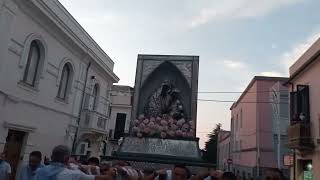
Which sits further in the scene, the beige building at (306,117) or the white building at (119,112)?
the white building at (119,112)

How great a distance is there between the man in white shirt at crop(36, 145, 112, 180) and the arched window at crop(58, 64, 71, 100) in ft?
45.4

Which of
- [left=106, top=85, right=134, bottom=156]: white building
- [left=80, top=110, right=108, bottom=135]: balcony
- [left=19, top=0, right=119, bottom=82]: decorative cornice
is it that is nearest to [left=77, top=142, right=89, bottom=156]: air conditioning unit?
[left=80, top=110, right=108, bottom=135]: balcony

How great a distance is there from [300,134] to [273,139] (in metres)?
10.9

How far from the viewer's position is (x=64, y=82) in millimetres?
18078

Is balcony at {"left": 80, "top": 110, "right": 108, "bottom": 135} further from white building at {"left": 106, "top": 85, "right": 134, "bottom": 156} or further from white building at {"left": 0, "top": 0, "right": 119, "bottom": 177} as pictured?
white building at {"left": 106, "top": 85, "right": 134, "bottom": 156}

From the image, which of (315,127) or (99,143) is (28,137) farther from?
(315,127)

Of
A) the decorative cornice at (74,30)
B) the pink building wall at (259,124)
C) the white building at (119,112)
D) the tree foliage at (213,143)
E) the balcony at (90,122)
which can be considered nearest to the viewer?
the decorative cornice at (74,30)

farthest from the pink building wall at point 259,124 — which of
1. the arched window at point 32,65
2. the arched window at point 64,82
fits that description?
the arched window at point 32,65

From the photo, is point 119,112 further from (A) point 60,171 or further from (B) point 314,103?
(A) point 60,171

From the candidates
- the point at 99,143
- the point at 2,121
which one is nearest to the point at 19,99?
the point at 2,121

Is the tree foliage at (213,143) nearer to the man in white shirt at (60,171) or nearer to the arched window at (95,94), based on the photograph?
the arched window at (95,94)

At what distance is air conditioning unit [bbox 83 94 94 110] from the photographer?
20.5 meters

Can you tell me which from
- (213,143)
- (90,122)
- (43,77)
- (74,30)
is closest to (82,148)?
(90,122)

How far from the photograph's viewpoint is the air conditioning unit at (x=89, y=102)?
67.3 ft
